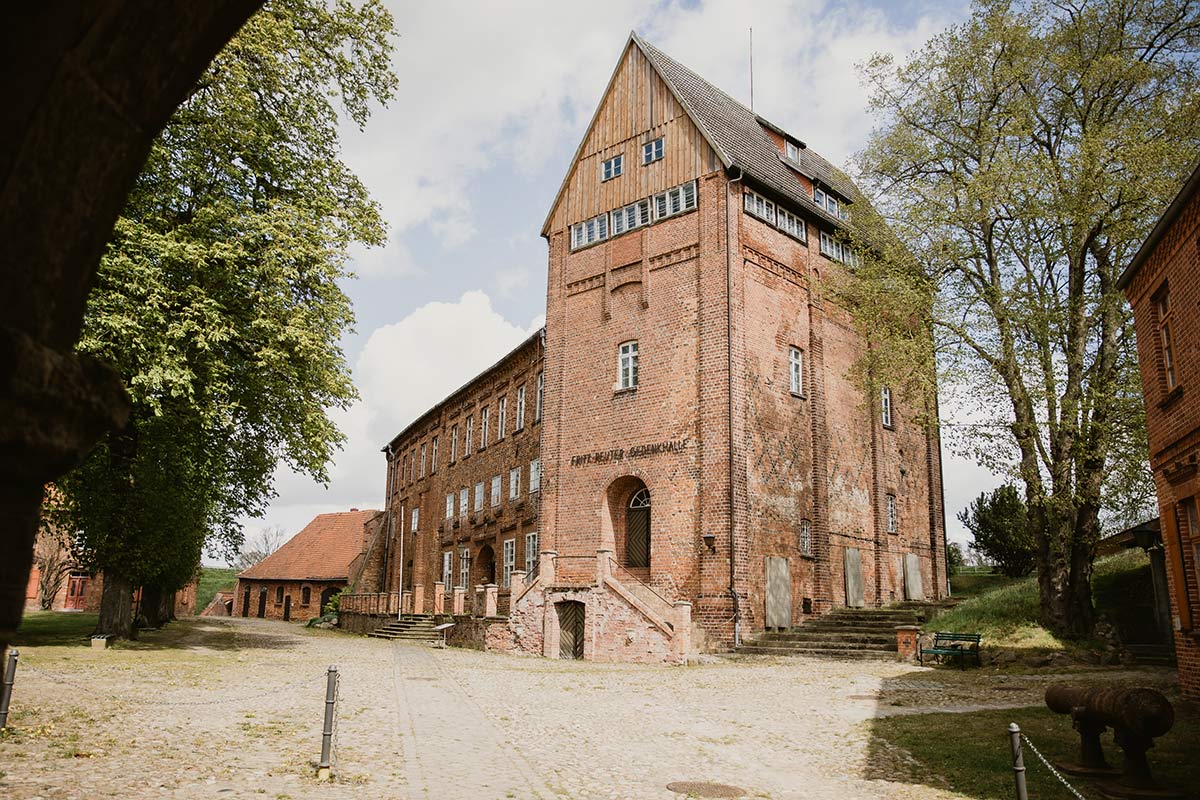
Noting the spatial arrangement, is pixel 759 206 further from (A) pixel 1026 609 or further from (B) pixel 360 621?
(B) pixel 360 621

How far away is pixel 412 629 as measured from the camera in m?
32.3

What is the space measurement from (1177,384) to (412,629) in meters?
25.9

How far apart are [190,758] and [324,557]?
54604mm

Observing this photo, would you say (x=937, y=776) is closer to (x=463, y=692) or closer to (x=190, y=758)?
(x=190, y=758)

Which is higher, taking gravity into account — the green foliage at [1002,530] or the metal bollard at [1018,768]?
the green foliage at [1002,530]

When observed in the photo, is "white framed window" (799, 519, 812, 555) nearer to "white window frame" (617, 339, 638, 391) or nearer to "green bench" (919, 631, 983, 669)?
"green bench" (919, 631, 983, 669)

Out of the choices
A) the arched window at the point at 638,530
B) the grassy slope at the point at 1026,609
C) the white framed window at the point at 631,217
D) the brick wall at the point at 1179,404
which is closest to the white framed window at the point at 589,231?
the white framed window at the point at 631,217

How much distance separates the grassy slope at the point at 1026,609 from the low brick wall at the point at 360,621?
73.6 feet

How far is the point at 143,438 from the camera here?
67.3 ft

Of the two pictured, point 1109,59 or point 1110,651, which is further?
point 1109,59

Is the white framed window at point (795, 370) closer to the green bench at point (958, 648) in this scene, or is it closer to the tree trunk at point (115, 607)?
the green bench at point (958, 648)

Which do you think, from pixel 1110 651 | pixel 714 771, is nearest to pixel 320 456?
pixel 714 771

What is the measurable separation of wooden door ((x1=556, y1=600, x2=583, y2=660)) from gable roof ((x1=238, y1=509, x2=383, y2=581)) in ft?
118

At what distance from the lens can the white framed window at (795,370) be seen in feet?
86.0
